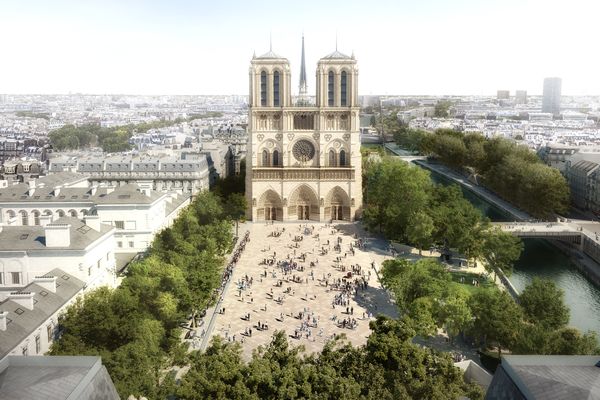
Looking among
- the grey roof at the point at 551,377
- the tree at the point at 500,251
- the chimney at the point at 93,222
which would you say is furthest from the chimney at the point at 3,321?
the tree at the point at 500,251

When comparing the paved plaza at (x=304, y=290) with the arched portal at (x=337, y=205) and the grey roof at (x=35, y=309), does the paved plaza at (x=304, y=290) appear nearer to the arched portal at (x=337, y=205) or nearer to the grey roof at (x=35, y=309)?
the arched portal at (x=337, y=205)

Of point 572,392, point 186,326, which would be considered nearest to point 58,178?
point 186,326

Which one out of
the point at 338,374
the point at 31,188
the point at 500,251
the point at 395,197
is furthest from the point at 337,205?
the point at 338,374

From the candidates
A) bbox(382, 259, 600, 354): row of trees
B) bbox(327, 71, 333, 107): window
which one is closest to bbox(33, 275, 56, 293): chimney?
bbox(382, 259, 600, 354): row of trees

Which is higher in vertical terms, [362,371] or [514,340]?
[362,371]

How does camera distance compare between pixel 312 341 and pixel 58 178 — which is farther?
pixel 58 178

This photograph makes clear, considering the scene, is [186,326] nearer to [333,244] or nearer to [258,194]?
[333,244]
